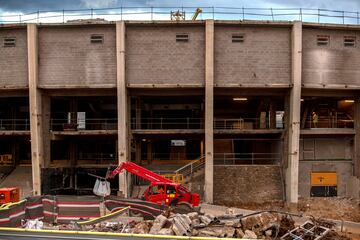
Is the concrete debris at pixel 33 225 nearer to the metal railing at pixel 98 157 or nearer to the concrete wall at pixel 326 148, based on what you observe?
the metal railing at pixel 98 157

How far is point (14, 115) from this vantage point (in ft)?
106

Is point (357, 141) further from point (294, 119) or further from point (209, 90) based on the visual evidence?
point (209, 90)

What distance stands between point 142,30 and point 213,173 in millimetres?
11597

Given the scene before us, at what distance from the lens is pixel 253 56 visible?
24.0 m

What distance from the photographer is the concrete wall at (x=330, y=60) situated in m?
24.1

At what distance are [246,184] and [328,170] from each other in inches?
264

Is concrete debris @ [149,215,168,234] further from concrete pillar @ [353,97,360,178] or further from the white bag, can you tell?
concrete pillar @ [353,97,360,178]

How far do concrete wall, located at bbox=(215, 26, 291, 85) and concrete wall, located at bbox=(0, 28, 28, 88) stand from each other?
1367 cm

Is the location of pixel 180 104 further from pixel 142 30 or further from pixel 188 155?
pixel 142 30

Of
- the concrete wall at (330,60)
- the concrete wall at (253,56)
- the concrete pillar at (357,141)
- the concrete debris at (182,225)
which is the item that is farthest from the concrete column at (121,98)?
the concrete pillar at (357,141)

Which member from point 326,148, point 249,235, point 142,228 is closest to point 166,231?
point 142,228

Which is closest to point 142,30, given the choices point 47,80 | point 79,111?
point 47,80

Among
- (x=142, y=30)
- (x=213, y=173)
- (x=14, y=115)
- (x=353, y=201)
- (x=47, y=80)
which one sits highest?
(x=142, y=30)

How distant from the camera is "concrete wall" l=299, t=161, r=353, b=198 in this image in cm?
2630
